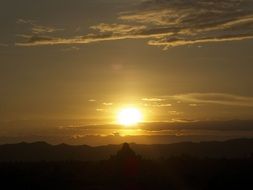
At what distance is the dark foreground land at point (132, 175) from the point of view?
4247cm

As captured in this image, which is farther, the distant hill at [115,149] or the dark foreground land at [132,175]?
the distant hill at [115,149]

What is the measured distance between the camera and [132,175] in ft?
153

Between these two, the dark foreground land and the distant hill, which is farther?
the distant hill

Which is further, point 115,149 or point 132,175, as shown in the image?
point 115,149

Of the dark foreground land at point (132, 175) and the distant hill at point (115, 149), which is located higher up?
the distant hill at point (115, 149)

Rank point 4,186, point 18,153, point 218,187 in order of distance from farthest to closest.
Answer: point 18,153 < point 4,186 < point 218,187

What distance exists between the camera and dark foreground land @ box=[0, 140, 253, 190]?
4247 cm

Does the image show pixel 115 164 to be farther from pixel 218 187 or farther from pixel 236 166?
pixel 218 187

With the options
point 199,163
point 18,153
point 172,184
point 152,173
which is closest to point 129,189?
point 172,184

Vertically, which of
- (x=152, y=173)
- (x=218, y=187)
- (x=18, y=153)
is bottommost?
(x=218, y=187)

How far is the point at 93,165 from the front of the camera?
176 feet

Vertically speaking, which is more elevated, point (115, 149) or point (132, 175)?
point (115, 149)

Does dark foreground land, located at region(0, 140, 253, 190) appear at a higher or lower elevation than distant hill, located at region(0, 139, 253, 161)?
lower

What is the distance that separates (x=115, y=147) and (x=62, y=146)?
11.6 meters
